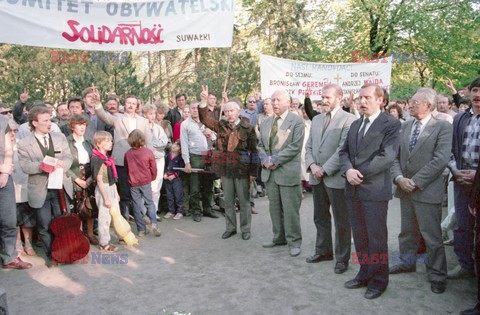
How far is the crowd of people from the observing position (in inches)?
163

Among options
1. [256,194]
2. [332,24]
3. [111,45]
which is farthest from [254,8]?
[111,45]

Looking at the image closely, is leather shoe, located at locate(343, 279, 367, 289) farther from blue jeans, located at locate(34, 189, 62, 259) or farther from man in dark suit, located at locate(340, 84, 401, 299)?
blue jeans, located at locate(34, 189, 62, 259)

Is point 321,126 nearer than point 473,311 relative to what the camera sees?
No

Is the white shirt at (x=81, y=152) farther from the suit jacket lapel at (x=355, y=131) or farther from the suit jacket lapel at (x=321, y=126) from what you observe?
the suit jacket lapel at (x=355, y=131)

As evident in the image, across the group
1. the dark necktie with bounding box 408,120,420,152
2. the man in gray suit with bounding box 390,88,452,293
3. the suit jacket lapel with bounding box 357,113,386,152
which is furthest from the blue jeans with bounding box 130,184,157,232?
the dark necktie with bounding box 408,120,420,152

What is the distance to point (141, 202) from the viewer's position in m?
6.42

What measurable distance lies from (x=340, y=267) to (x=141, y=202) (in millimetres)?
3238

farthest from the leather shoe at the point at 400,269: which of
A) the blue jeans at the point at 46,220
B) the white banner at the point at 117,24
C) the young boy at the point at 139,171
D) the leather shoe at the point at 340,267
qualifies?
the blue jeans at the point at 46,220

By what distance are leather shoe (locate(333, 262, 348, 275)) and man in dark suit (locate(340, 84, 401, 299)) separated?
0.55 metres

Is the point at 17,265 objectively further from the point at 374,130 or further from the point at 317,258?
the point at 374,130

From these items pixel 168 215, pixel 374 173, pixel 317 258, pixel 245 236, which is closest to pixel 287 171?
pixel 317 258

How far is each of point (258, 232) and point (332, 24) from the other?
53.9 feet

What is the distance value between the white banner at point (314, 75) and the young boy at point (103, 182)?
15.6 feet

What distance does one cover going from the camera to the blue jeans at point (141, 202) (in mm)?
6246
